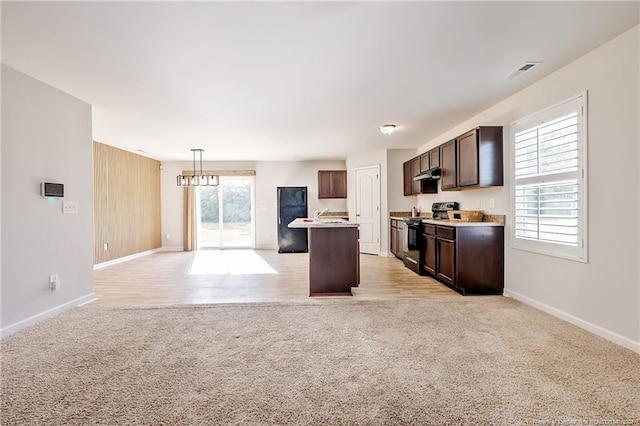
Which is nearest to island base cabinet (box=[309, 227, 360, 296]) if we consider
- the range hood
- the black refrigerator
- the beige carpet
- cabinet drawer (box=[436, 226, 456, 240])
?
the beige carpet

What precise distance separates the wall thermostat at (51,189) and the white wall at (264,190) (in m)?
5.45

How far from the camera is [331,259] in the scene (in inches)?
165

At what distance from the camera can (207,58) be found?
2.81m

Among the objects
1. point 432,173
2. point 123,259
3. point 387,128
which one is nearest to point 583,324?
point 432,173

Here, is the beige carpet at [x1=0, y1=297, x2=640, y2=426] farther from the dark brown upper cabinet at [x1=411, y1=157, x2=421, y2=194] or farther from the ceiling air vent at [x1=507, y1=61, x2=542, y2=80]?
the dark brown upper cabinet at [x1=411, y1=157, x2=421, y2=194]

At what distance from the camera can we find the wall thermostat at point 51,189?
3311 mm

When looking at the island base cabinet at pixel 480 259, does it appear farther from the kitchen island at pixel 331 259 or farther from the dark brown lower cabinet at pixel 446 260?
the kitchen island at pixel 331 259

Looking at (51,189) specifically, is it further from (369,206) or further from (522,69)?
(369,206)

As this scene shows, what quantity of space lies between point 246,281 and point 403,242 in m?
3.13

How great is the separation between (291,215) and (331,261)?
4.63 meters

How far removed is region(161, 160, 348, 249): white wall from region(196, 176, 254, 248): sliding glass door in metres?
0.29

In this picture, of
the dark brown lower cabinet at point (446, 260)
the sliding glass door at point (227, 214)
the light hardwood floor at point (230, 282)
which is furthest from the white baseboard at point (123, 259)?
the dark brown lower cabinet at point (446, 260)

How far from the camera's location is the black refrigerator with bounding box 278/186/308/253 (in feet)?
27.9

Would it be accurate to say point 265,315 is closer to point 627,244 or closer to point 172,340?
point 172,340
